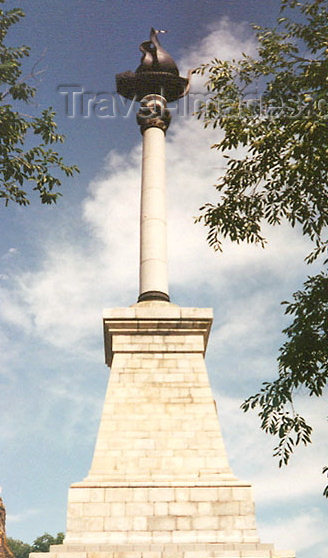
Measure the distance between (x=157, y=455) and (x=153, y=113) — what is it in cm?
1431

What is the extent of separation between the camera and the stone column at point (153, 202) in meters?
19.5

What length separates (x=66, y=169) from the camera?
553 inches

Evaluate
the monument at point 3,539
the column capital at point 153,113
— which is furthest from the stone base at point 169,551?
the monument at point 3,539

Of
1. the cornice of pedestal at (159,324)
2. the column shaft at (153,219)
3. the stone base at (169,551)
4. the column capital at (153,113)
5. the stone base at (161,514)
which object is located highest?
the column capital at (153,113)

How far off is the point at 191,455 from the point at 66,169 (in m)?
8.81

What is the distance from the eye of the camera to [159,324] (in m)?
17.8

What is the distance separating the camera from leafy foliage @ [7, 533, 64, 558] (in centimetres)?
7069

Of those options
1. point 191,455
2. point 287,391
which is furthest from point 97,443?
point 287,391

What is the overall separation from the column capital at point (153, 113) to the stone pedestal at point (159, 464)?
8.60 m

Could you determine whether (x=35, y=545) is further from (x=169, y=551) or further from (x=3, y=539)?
(x=169, y=551)

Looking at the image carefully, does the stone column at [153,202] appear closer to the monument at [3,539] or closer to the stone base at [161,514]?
the stone base at [161,514]

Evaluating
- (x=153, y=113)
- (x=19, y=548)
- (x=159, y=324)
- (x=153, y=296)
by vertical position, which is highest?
(x=153, y=113)

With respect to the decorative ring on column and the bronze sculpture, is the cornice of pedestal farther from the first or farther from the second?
the bronze sculpture

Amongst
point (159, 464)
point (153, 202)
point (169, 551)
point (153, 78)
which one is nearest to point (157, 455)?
point (159, 464)
